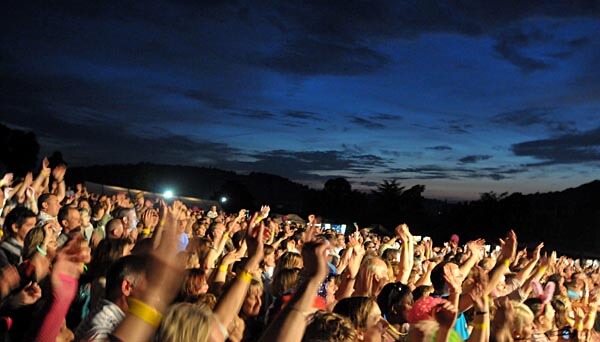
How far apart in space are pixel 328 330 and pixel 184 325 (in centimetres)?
68

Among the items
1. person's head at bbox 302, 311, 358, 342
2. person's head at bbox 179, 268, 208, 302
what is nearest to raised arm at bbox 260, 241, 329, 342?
person's head at bbox 302, 311, 358, 342

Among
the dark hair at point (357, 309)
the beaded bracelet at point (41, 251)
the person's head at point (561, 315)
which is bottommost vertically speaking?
the person's head at point (561, 315)

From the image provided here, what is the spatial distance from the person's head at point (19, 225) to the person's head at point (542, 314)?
15.6ft

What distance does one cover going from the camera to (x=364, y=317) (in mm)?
2750

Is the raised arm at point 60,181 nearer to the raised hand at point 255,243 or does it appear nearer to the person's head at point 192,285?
the person's head at point 192,285

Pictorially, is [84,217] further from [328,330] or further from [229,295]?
[328,330]

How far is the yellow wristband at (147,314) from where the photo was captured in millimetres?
1974

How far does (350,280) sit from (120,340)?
2412 millimetres

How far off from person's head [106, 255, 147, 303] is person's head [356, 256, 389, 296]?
6.51ft

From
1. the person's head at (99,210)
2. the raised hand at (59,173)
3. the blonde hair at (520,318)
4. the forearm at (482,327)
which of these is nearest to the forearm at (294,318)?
the forearm at (482,327)

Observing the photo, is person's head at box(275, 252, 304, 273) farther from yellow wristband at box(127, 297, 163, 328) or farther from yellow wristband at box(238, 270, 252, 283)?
yellow wristband at box(127, 297, 163, 328)

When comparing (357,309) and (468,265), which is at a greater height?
(468,265)

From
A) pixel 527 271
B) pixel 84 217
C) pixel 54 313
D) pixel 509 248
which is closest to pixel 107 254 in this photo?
pixel 54 313

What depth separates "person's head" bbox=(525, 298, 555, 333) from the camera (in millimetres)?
4516
